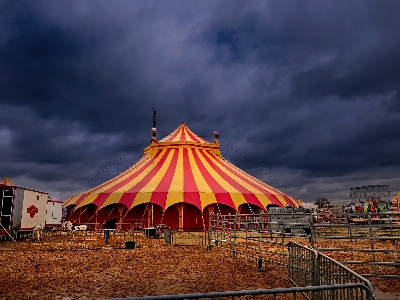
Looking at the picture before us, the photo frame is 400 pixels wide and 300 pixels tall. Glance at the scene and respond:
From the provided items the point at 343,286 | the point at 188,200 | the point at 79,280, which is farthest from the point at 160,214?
the point at 343,286

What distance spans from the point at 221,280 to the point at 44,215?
15640mm

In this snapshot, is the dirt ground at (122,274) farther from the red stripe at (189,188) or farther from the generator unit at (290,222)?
the red stripe at (189,188)

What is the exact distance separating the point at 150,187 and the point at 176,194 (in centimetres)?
181

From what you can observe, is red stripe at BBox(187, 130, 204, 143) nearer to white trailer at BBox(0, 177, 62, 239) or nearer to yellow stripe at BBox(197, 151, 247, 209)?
yellow stripe at BBox(197, 151, 247, 209)

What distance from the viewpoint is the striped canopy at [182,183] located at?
19125 mm

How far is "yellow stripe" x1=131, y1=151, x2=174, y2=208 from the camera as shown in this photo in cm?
1891

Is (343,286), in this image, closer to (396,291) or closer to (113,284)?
(396,291)

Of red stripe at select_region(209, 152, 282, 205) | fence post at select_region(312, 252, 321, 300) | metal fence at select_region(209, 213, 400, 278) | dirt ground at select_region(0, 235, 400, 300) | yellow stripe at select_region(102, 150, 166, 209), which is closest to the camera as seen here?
fence post at select_region(312, 252, 321, 300)

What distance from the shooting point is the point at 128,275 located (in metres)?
8.18

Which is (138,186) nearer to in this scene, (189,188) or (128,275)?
(189,188)

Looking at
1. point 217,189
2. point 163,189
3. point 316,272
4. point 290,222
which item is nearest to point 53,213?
point 163,189

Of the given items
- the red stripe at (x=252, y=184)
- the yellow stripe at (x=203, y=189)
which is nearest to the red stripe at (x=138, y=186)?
the yellow stripe at (x=203, y=189)

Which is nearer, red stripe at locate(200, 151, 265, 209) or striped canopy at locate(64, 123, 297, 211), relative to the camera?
striped canopy at locate(64, 123, 297, 211)

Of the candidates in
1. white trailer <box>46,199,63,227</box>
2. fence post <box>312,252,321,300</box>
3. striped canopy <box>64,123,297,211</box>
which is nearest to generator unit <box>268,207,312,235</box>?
fence post <box>312,252,321,300</box>
